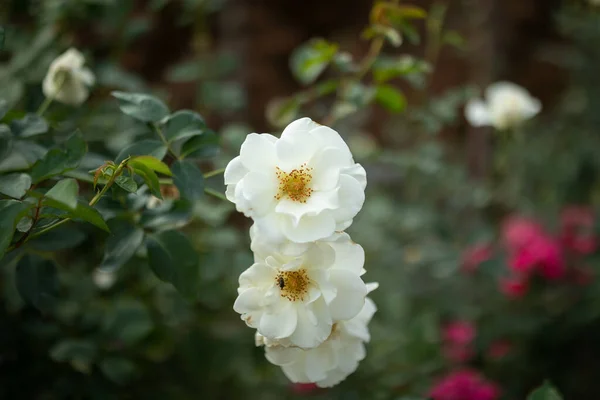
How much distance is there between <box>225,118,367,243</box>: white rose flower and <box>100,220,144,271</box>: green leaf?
18 centimetres

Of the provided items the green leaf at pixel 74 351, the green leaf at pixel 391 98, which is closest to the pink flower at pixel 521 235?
the green leaf at pixel 391 98

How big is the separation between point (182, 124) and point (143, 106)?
0.17ft

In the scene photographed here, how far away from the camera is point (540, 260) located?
1.84 metres

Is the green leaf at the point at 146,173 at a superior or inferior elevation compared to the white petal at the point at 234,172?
inferior

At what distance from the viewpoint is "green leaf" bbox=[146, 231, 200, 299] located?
0.76 m

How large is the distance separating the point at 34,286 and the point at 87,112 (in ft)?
1.77

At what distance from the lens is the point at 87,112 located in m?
1.26

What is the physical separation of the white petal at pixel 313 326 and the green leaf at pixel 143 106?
0.30m

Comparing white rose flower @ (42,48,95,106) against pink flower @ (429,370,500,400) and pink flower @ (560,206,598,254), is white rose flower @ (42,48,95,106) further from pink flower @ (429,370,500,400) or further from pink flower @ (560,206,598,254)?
pink flower @ (560,206,598,254)

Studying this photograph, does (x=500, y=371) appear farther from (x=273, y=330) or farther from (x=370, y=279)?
(x=273, y=330)

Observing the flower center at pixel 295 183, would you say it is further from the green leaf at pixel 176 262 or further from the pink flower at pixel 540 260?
the pink flower at pixel 540 260

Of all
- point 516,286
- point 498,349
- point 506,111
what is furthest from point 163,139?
point 498,349

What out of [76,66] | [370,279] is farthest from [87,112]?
[370,279]

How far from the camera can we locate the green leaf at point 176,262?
0.76 m
